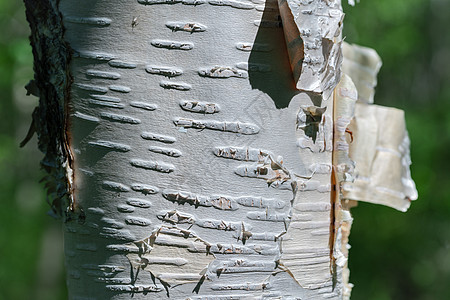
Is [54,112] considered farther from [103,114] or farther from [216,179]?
[216,179]

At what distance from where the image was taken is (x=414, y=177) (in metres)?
7.96

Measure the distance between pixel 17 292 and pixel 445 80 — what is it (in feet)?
32.7

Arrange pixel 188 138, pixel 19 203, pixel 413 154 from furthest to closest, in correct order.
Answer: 1. pixel 19 203
2. pixel 413 154
3. pixel 188 138

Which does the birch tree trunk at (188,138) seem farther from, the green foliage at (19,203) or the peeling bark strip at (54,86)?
the green foliage at (19,203)

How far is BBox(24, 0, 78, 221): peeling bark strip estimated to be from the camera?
1.25 m

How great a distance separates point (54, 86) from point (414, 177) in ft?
24.4

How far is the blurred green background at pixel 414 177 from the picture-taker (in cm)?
813

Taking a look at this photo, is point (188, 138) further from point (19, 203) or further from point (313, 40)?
point (19, 203)

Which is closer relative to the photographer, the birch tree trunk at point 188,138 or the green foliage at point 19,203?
the birch tree trunk at point 188,138

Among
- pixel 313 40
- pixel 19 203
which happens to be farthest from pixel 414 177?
pixel 19 203

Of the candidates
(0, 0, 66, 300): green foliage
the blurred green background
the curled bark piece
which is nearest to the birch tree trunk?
the curled bark piece

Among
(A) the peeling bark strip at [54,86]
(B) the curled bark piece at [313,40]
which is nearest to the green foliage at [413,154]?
(B) the curled bark piece at [313,40]

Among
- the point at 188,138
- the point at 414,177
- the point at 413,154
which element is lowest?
the point at 414,177

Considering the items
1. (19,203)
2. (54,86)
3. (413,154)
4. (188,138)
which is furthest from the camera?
(19,203)
